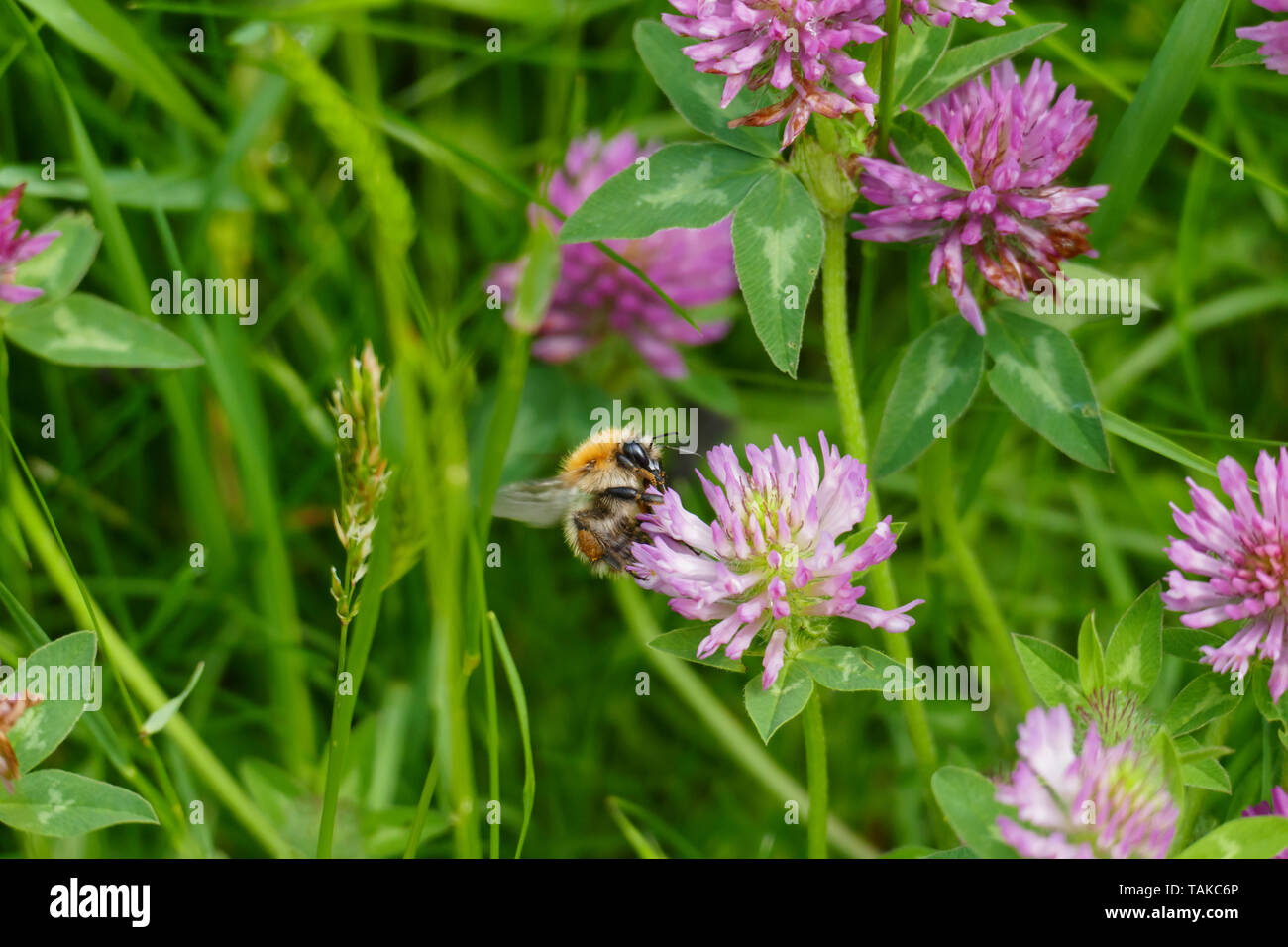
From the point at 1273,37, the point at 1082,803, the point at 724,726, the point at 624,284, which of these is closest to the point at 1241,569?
the point at 1082,803

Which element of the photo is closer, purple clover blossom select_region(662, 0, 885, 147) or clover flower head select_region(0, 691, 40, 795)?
purple clover blossom select_region(662, 0, 885, 147)

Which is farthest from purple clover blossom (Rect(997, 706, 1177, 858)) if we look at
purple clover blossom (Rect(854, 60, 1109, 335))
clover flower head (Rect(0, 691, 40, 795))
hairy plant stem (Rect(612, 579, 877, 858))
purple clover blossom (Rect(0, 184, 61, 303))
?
purple clover blossom (Rect(0, 184, 61, 303))

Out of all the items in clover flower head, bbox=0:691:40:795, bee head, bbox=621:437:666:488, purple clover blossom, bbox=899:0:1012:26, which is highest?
purple clover blossom, bbox=899:0:1012:26

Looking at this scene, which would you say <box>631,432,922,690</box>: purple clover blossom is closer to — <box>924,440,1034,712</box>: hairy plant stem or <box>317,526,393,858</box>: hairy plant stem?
<box>317,526,393,858</box>: hairy plant stem

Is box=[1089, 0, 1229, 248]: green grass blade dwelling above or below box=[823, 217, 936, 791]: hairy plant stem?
above

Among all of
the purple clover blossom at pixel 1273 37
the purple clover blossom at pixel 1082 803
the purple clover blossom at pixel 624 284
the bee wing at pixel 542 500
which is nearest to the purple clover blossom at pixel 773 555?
the purple clover blossom at pixel 1082 803

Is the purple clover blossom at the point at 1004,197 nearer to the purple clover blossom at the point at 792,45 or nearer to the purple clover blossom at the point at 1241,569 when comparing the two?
the purple clover blossom at the point at 792,45

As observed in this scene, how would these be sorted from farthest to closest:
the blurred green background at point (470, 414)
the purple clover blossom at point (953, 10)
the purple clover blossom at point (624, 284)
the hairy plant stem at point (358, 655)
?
the purple clover blossom at point (624, 284), the blurred green background at point (470, 414), the hairy plant stem at point (358, 655), the purple clover blossom at point (953, 10)
